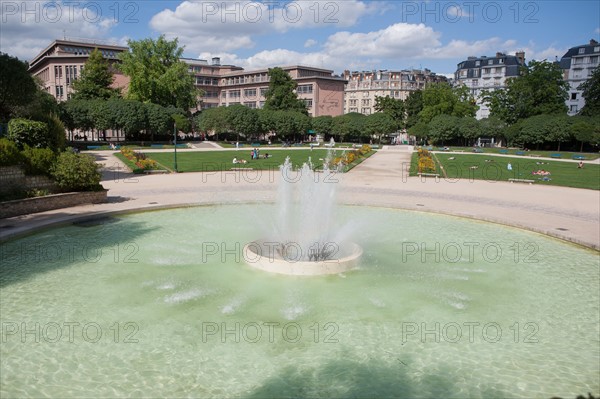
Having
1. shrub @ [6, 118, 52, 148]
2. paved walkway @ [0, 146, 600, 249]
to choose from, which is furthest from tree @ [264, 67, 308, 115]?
shrub @ [6, 118, 52, 148]

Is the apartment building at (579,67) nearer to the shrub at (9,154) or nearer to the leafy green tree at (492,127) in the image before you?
the leafy green tree at (492,127)

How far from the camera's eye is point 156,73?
69.8 meters

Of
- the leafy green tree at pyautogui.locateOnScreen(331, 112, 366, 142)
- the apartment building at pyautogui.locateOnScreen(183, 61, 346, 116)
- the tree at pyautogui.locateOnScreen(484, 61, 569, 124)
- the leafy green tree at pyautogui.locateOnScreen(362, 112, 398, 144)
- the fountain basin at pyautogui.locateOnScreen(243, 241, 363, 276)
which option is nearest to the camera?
the fountain basin at pyautogui.locateOnScreen(243, 241, 363, 276)

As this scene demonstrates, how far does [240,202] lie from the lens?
19.1 m

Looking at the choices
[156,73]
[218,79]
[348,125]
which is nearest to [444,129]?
[348,125]

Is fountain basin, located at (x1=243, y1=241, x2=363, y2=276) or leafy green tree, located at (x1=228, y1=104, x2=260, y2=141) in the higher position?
leafy green tree, located at (x1=228, y1=104, x2=260, y2=141)

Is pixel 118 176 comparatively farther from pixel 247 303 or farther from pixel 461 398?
pixel 461 398

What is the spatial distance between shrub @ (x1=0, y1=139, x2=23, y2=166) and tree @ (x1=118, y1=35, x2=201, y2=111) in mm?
55015

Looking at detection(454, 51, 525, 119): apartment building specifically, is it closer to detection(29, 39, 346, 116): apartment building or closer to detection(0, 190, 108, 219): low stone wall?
detection(29, 39, 346, 116): apartment building

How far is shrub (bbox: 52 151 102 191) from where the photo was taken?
17516mm

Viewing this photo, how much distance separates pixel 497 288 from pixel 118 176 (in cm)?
2440

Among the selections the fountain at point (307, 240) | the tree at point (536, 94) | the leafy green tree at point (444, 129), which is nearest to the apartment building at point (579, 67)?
the tree at point (536, 94)

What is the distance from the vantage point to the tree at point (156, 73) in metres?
68.5

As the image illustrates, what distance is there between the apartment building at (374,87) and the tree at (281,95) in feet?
151
